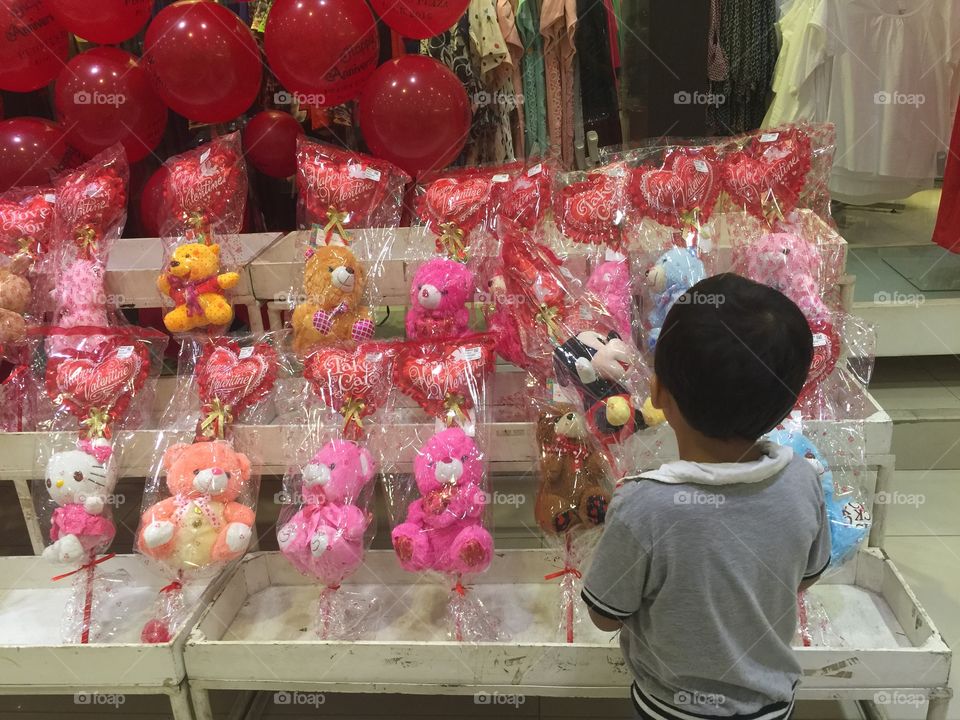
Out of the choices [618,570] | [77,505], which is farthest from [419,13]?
[618,570]

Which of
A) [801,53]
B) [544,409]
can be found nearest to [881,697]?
[544,409]

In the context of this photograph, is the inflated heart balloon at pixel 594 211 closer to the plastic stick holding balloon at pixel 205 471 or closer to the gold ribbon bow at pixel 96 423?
the plastic stick holding balloon at pixel 205 471

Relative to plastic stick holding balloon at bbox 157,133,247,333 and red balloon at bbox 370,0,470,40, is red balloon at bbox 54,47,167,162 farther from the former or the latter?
red balloon at bbox 370,0,470,40

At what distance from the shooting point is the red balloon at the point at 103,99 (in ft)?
8.11

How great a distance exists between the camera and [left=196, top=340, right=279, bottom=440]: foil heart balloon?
6.23 feet

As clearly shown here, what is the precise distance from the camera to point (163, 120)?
2697 millimetres

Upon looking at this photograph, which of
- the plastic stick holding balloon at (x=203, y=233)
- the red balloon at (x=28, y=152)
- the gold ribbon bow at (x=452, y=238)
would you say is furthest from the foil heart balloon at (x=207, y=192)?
the gold ribbon bow at (x=452, y=238)

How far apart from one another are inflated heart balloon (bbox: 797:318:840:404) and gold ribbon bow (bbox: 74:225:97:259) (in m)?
1.93

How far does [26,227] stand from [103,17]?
700mm

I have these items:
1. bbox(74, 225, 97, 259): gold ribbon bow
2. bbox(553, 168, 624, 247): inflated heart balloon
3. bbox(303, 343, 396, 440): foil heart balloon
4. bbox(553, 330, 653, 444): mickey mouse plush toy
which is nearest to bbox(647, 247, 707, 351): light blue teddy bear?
bbox(553, 168, 624, 247): inflated heart balloon

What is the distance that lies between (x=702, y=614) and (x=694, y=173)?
132 centimetres

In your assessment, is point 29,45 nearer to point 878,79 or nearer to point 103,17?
point 103,17

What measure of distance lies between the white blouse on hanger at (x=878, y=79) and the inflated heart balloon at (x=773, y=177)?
1397 millimetres

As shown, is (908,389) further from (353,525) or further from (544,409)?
(353,525)
